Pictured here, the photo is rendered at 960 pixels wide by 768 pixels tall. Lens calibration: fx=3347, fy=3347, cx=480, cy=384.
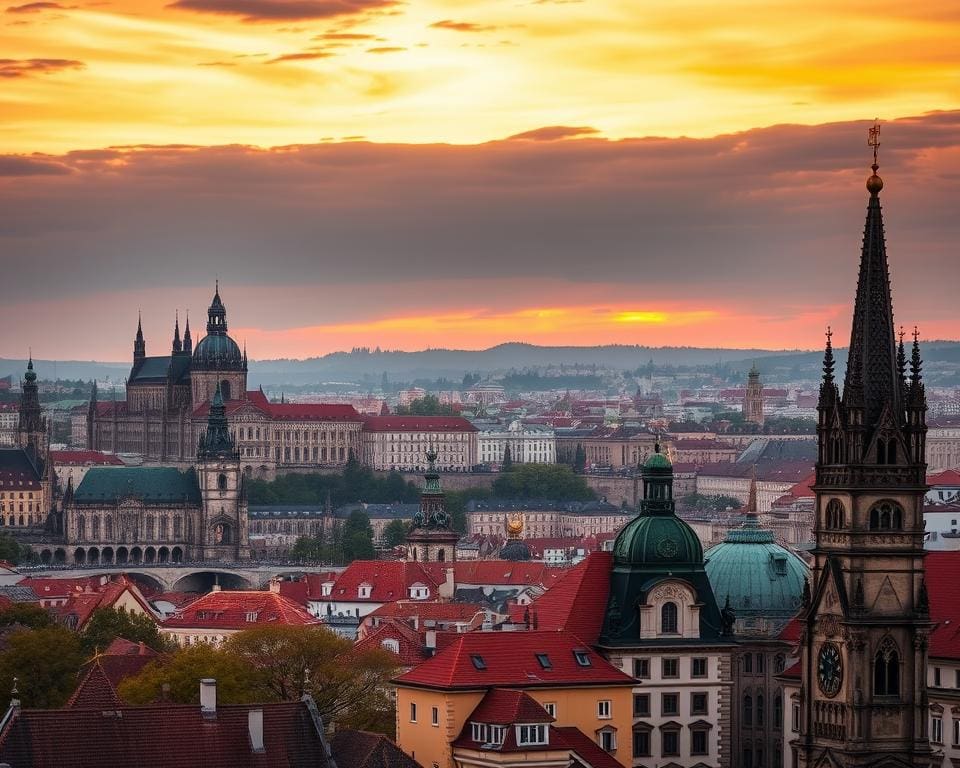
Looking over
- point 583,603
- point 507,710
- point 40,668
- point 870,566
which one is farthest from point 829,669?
point 40,668

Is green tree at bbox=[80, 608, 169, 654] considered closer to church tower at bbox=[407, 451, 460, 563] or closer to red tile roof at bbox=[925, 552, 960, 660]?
church tower at bbox=[407, 451, 460, 563]

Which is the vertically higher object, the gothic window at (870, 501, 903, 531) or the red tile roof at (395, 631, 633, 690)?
the gothic window at (870, 501, 903, 531)

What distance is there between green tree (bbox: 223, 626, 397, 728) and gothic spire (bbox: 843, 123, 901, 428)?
72.9ft

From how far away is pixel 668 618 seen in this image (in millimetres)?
86688

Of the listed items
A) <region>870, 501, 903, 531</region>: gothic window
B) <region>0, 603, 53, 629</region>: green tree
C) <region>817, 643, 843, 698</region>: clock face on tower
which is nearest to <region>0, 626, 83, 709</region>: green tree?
<region>0, 603, 53, 629</region>: green tree

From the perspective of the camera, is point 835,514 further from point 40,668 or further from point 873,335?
point 40,668

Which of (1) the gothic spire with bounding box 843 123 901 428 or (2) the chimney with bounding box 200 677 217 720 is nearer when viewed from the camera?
(2) the chimney with bounding box 200 677 217 720

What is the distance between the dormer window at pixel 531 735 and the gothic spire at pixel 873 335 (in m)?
10.4

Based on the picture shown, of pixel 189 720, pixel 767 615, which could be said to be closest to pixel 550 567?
pixel 767 615

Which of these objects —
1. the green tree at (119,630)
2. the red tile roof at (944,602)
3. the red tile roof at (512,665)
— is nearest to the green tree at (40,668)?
the red tile roof at (512,665)

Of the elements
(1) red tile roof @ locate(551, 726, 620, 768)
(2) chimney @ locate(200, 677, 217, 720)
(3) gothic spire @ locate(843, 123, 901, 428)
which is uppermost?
(3) gothic spire @ locate(843, 123, 901, 428)

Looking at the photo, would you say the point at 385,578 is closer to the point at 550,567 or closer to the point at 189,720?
the point at 550,567

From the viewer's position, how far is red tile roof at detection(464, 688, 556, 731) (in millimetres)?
75812

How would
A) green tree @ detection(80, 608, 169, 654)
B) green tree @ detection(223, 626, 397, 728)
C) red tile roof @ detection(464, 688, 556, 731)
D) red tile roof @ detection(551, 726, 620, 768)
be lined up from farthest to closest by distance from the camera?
1. green tree @ detection(80, 608, 169, 654)
2. green tree @ detection(223, 626, 397, 728)
3. red tile roof @ detection(551, 726, 620, 768)
4. red tile roof @ detection(464, 688, 556, 731)
